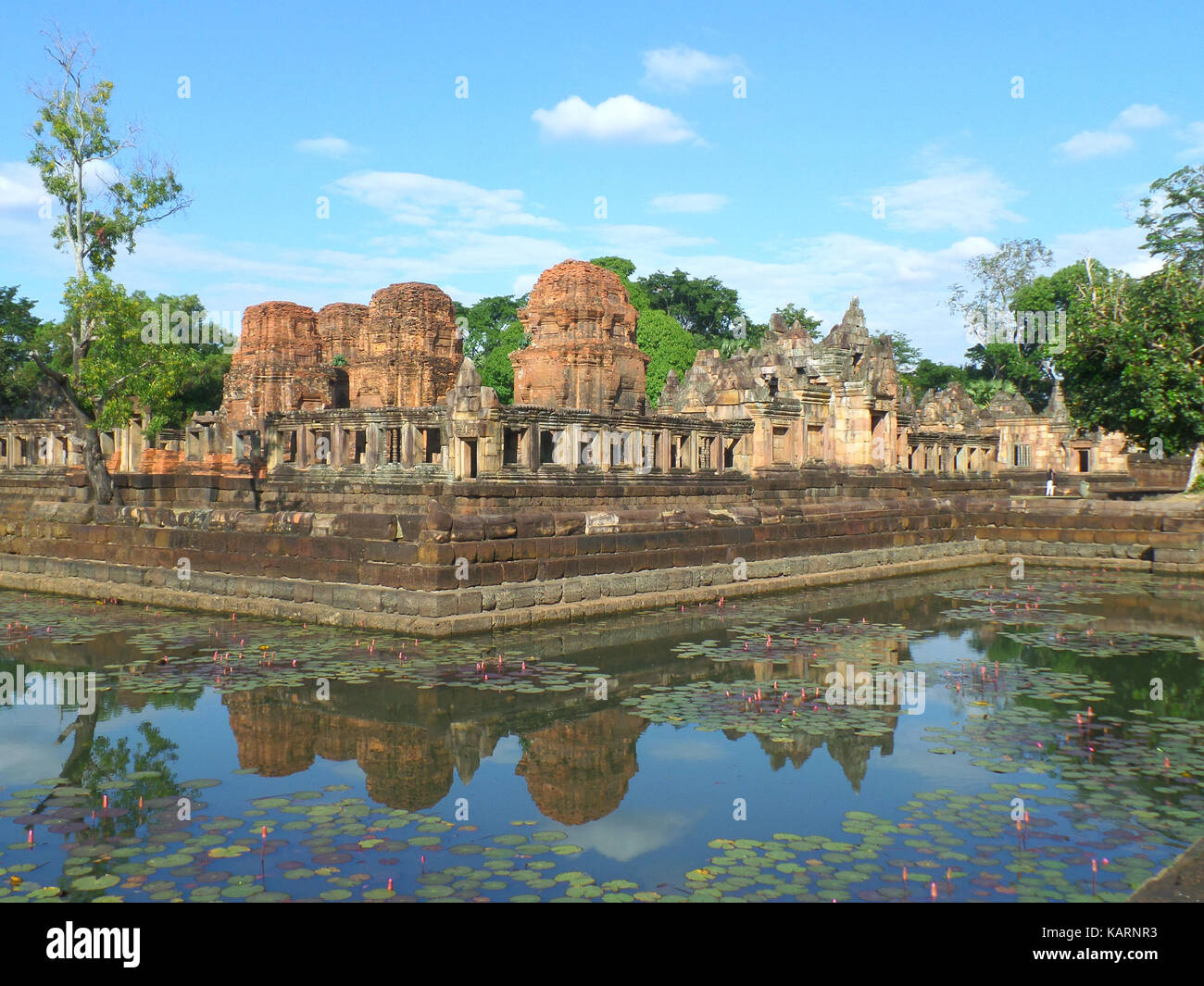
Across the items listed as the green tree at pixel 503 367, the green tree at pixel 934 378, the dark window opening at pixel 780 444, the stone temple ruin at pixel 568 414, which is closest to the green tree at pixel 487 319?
the green tree at pixel 503 367

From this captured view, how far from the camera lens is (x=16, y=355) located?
137 feet

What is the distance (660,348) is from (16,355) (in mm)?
29295

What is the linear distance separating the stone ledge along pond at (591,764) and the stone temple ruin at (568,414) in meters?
7.90

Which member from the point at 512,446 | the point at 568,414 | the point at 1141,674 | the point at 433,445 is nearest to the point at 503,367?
the point at 433,445

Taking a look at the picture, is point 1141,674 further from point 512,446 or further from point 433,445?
point 433,445

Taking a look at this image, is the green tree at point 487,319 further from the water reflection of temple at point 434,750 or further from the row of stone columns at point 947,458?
the water reflection of temple at point 434,750

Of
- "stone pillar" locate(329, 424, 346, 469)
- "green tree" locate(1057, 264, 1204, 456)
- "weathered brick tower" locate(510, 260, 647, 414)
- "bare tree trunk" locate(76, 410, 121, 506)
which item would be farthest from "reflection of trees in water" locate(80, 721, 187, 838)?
"weathered brick tower" locate(510, 260, 647, 414)

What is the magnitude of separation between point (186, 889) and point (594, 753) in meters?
2.60

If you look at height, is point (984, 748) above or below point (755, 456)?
below

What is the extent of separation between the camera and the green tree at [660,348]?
50844 mm

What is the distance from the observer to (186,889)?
396 cm

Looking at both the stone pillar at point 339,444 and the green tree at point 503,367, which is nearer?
the stone pillar at point 339,444
